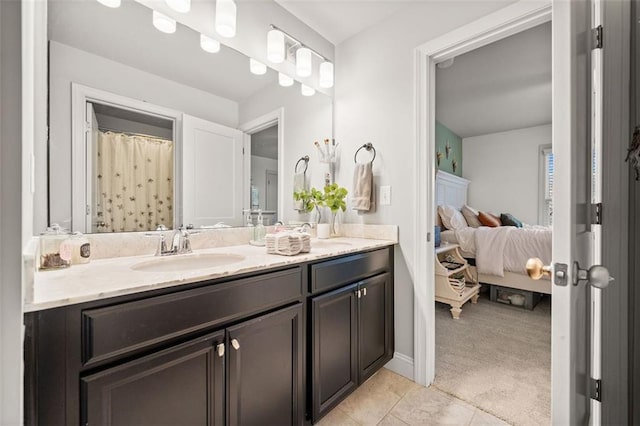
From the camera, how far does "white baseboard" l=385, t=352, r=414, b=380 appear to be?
181 cm

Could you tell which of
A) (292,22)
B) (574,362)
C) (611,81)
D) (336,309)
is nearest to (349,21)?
(292,22)

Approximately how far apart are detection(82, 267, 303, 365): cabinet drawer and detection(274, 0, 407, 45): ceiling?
1.80 m

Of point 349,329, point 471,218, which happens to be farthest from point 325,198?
point 471,218

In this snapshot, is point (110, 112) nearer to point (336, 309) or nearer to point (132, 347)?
point (132, 347)

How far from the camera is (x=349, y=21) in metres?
2.00

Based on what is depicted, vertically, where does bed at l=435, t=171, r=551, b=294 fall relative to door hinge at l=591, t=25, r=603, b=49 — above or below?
below

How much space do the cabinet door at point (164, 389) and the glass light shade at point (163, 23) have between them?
148 cm

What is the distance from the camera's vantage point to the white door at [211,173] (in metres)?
1.51

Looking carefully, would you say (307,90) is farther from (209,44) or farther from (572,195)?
(572,195)

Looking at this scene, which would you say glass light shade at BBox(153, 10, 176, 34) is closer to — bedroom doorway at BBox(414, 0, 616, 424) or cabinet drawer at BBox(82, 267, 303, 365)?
cabinet drawer at BBox(82, 267, 303, 365)

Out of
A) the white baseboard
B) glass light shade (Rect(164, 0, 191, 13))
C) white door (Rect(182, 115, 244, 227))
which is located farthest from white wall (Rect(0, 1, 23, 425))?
the white baseboard

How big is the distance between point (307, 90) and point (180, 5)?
0.95 m

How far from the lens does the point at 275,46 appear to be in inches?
70.1

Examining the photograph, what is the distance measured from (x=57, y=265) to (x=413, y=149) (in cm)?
183
